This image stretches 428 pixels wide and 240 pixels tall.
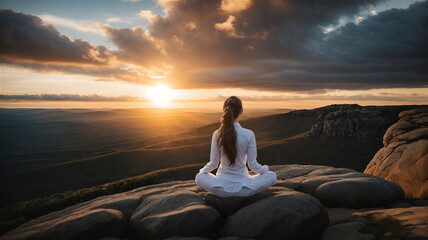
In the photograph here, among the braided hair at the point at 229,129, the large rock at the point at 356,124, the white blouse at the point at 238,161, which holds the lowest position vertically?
the large rock at the point at 356,124

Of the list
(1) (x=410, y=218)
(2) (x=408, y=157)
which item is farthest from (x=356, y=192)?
(2) (x=408, y=157)

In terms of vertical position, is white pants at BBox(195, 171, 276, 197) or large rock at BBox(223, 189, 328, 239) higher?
white pants at BBox(195, 171, 276, 197)

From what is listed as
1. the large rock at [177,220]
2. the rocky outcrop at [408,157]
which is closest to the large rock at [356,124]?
the rocky outcrop at [408,157]

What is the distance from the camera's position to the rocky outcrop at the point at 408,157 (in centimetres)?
1262

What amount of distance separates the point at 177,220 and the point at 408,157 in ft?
48.5

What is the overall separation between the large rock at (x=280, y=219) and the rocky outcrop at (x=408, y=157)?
7.87 metres

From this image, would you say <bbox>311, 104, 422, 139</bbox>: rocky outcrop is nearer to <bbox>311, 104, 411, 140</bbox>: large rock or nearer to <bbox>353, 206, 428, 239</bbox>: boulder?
<bbox>311, 104, 411, 140</bbox>: large rock

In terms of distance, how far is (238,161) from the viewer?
715 cm

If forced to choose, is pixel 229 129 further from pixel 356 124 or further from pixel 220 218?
pixel 356 124

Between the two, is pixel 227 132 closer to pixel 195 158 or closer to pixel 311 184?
pixel 311 184

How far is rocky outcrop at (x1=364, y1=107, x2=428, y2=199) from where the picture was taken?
41.4 feet

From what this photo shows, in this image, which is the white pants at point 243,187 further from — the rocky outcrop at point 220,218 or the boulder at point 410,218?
the boulder at point 410,218

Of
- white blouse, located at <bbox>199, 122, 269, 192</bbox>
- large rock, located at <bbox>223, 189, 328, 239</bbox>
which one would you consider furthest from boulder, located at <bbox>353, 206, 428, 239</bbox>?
white blouse, located at <bbox>199, 122, 269, 192</bbox>

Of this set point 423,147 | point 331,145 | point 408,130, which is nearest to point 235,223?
point 423,147
